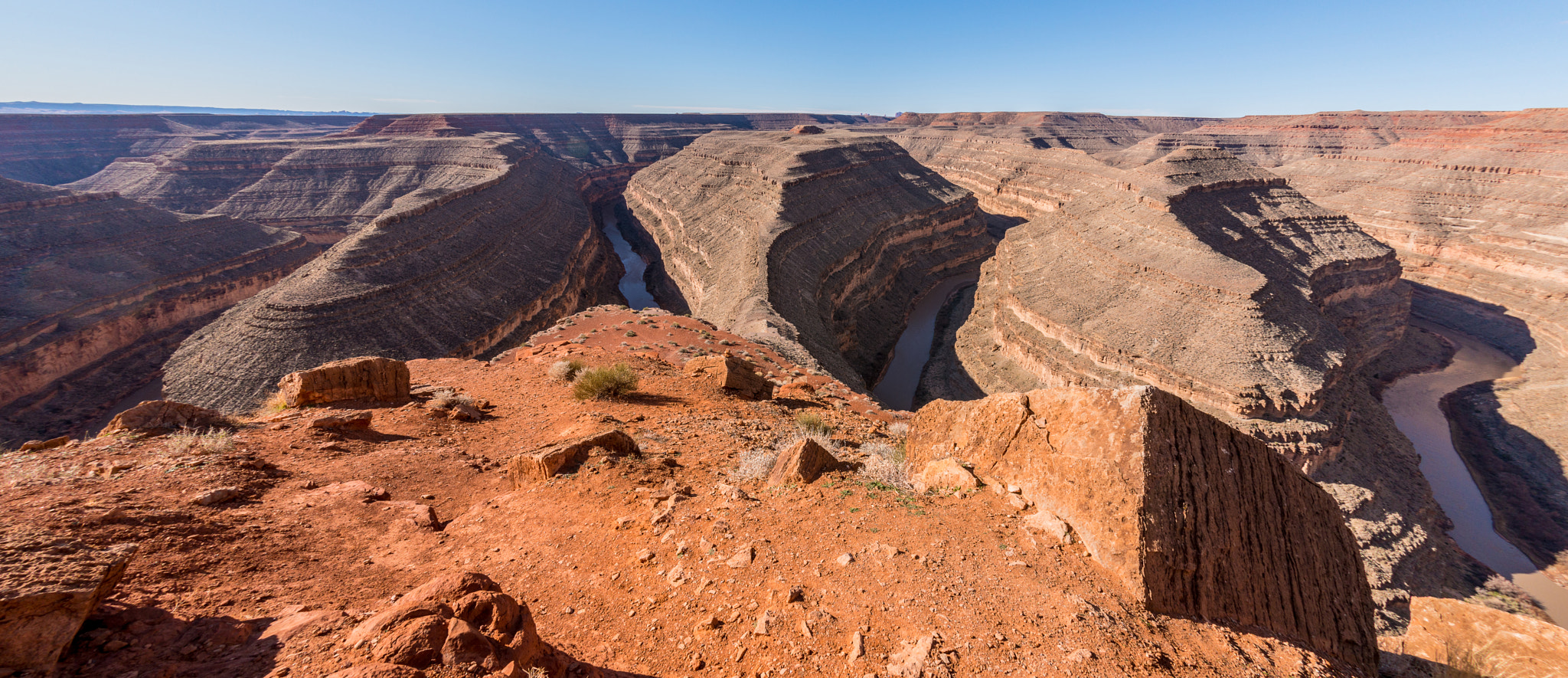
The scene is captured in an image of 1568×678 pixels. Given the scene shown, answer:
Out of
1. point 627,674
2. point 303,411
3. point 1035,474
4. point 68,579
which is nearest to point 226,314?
point 303,411

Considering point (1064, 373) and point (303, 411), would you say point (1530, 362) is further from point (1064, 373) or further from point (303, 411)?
point (303, 411)

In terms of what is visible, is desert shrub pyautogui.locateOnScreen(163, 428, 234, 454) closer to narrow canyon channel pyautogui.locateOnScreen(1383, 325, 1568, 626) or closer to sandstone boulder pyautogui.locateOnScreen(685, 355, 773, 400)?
sandstone boulder pyautogui.locateOnScreen(685, 355, 773, 400)

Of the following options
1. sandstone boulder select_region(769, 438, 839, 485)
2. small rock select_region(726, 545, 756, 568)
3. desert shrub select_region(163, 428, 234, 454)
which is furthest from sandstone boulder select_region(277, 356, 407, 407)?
small rock select_region(726, 545, 756, 568)

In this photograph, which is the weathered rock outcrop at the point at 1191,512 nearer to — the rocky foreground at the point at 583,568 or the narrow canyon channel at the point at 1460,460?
the rocky foreground at the point at 583,568

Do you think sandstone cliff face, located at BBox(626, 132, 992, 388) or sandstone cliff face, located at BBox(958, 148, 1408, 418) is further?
sandstone cliff face, located at BBox(626, 132, 992, 388)

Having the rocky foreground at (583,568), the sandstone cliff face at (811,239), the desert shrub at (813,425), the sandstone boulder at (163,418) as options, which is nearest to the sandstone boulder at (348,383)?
the rocky foreground at (583,568)

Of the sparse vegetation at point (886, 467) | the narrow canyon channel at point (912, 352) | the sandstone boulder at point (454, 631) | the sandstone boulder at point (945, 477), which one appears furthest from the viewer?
the narrow canyon channel at point (912, 352)
